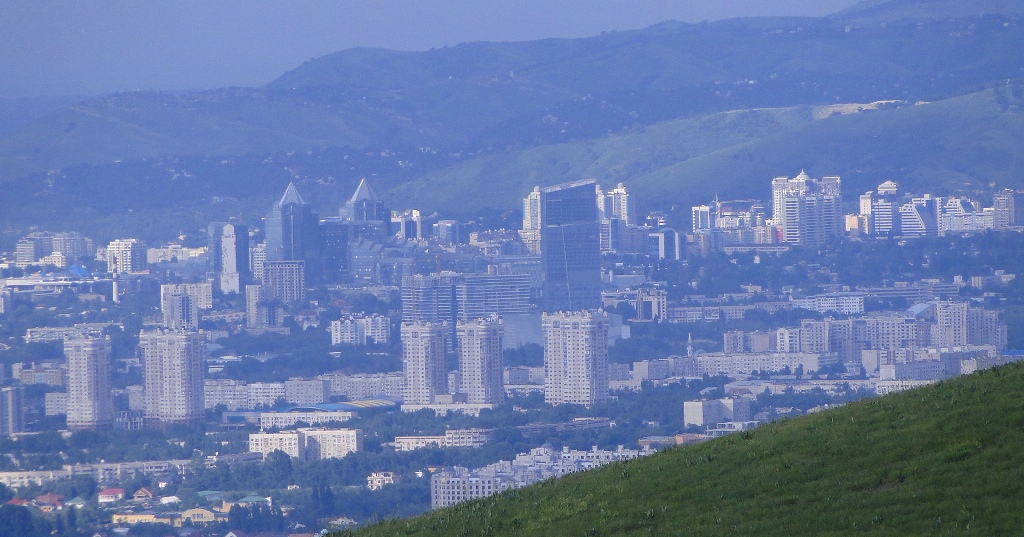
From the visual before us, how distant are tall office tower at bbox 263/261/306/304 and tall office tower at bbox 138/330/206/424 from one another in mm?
28238

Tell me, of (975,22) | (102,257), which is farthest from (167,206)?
(975,22)

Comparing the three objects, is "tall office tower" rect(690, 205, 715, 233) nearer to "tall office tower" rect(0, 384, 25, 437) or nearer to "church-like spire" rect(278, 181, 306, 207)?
"church-like spire" rect(278, 181, 306, 207)

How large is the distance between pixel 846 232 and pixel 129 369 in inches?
1666

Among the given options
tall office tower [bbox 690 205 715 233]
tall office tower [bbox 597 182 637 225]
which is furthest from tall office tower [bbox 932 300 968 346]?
tall office tower [bbox 597 182 637 225]

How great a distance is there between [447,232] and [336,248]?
273 inches

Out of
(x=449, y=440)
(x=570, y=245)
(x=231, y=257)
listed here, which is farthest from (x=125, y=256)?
(x=449, y=440)

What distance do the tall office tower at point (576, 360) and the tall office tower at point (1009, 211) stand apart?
108 feet

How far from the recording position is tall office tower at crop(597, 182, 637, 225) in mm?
103869

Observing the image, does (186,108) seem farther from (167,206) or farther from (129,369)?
(129,369)

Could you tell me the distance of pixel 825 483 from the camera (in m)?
8.47

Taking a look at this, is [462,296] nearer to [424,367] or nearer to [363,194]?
[424,367]

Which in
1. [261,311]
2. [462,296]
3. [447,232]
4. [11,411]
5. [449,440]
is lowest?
[449,440]

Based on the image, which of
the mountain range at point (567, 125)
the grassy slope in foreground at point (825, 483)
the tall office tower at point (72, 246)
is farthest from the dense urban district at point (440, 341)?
the grassy slope in foreground at point (825, 483)

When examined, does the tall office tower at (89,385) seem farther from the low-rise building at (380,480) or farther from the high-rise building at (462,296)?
the high-rise building at (462,296)
